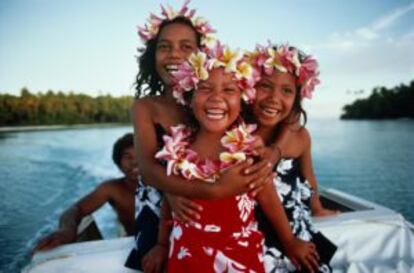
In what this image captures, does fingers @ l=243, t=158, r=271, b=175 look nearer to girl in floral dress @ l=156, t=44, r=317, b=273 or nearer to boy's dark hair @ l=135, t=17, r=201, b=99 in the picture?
girl in floral dress @ l=156, t=44, r=317, b=273

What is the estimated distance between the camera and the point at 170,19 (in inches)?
106

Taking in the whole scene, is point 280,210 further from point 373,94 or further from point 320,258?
point 373,94

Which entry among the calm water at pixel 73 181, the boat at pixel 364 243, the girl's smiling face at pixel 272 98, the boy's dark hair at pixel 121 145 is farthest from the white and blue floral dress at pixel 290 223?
the calm water at pixel 73 181

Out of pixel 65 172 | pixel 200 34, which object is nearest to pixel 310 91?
pixel 200 34

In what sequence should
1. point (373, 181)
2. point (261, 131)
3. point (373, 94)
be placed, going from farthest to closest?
1. point (373, 94)
2. point (373, 181)
3. point (261, 131)

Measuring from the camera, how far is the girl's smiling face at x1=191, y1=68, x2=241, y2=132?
2.10 meters

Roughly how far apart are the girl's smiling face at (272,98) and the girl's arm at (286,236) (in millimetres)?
495

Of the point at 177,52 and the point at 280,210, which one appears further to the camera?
the point at 177,52

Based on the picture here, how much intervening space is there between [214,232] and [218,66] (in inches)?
31.6

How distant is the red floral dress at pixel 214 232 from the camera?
196 centimetres

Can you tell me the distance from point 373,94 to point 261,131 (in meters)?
79.4

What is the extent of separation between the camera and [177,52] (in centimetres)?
258

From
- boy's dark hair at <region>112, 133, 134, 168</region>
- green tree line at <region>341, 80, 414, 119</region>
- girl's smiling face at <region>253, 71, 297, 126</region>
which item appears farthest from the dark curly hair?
green tree line at <region>341, 80, 414, 119</region>

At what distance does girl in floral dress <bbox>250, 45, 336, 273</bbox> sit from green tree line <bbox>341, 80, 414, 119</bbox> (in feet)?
212
